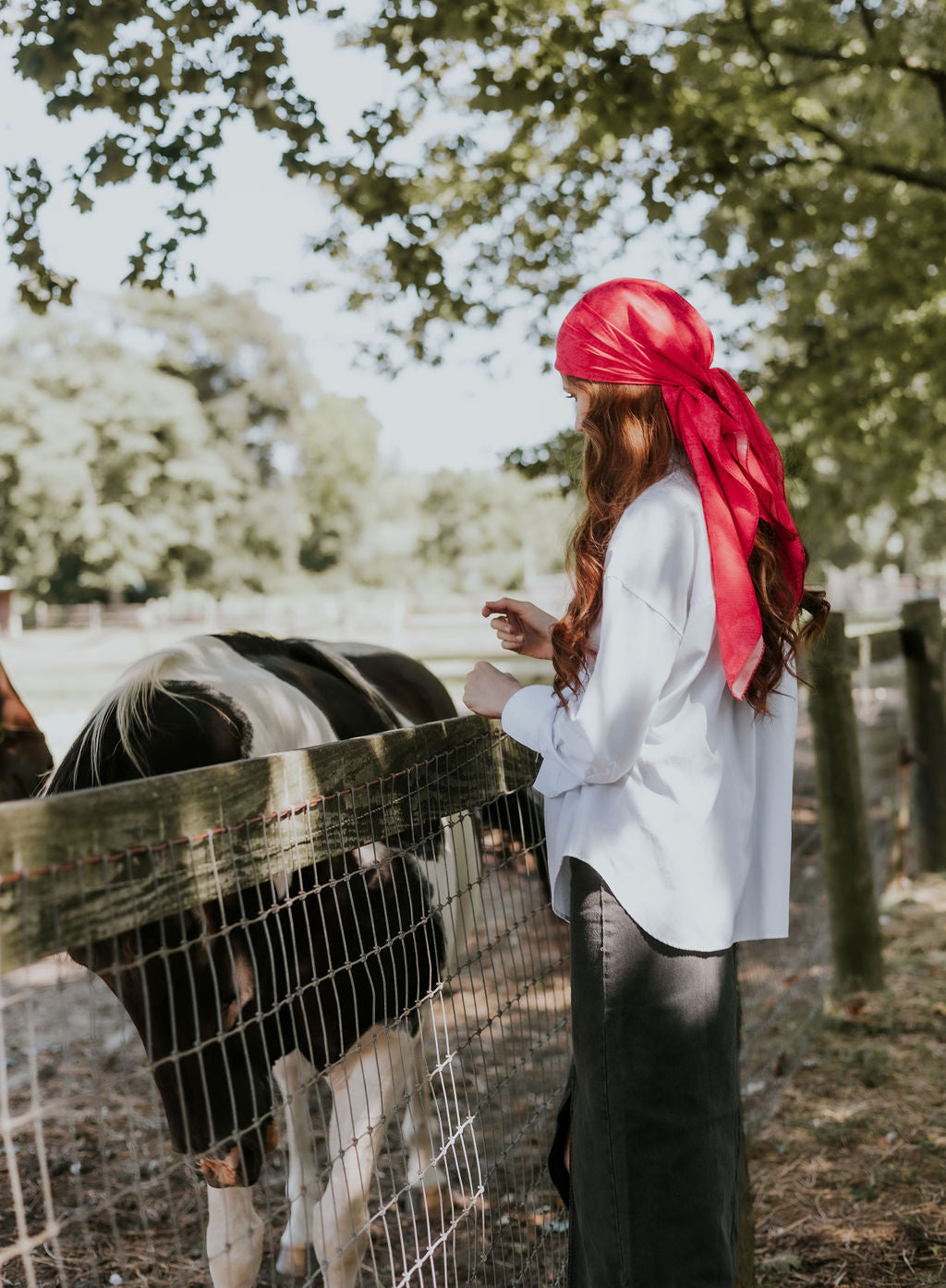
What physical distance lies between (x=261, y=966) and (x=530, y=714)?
819mm

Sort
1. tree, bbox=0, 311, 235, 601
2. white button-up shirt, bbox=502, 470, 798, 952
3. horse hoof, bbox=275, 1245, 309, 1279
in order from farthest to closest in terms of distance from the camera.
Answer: tree, bbox=0, 311, 235, 601
horse hoof, bbox=275, 1245, 309, 1279
white button-up shirt, bbox=502, 470, 798, 952

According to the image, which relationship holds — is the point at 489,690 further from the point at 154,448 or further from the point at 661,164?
the point at 154,448

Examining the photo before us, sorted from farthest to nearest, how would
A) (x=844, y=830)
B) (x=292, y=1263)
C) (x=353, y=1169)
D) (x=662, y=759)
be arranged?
(x=844, y=830) < (x=292, y=1263) < (x=353, y=1169) < (x=662, y=759)

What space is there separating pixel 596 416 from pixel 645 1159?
121 cm

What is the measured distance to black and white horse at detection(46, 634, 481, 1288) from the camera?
1923mm

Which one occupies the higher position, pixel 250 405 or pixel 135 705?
pixel 250 405

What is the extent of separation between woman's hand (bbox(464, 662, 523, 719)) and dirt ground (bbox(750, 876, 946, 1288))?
193 cm

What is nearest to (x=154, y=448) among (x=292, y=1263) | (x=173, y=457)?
(x=173, y=457)

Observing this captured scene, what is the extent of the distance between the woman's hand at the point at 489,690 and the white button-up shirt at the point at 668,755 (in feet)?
0.28

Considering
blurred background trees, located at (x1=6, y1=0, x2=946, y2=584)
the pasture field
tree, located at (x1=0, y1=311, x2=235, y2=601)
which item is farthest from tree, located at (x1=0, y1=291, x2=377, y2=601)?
the pasture field

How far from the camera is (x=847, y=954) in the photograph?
4.79 meters

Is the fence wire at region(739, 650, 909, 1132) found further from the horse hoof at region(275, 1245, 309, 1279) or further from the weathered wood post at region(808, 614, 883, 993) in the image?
the horse hoof at region(275, 1245, 309, 1279)

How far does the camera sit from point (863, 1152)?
11.6ft

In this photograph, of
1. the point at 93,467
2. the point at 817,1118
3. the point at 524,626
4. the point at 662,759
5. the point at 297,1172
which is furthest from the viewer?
the point at 93,467
